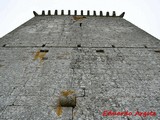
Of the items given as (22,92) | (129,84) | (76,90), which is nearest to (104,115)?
(76,90)

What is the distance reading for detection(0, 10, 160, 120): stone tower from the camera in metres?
4.56

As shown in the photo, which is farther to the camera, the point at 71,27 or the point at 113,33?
the point at 71,27

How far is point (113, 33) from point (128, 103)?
562 centimetres

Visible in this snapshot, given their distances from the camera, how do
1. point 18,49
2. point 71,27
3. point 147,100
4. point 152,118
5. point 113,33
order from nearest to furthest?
point 152,118 < point 147,100 < point 18,49 < point 113,33 < point 71,27

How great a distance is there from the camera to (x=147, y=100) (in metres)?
4.95

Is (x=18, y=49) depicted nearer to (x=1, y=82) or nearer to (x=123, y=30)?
(x=1, y=82)

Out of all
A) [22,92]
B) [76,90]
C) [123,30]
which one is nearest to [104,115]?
[76,90]

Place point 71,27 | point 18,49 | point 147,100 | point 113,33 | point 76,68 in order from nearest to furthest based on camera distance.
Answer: point 147,100, point 76,68, point 18,49, point 113,33, point 71,27

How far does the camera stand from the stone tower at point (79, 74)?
4562 millimetres

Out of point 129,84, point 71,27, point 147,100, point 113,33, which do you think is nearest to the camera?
point 147,100

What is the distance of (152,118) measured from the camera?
4.34 m

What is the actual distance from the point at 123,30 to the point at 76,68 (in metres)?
4.98

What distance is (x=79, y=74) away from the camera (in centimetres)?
605

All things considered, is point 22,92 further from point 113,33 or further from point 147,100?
point 113,33
